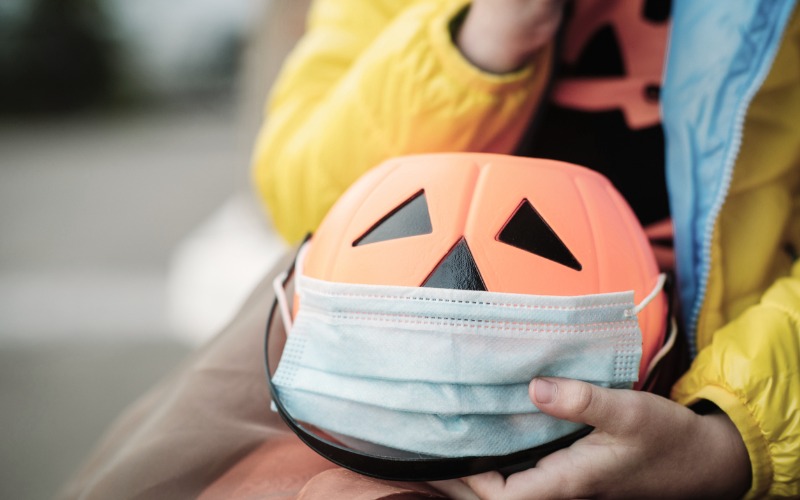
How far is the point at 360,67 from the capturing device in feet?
3.87

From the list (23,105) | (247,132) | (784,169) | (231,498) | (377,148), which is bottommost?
(23,105)

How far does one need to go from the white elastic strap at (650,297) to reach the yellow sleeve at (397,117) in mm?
367

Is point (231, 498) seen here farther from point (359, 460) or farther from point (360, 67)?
point (360, 67)

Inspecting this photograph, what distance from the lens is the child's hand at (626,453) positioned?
2.54ft

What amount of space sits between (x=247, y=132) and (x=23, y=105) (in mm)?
6452

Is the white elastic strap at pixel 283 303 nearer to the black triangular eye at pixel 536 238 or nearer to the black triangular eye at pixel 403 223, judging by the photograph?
the black triangular eye at pixel 403 223

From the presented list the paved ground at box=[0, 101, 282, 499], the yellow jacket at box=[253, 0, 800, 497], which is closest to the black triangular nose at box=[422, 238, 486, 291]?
the yellow jacket at box=[253, 0, 800, 497]

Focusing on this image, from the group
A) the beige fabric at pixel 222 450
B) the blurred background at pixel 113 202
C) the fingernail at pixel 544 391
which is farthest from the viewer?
the blurred background at pixel 113 202

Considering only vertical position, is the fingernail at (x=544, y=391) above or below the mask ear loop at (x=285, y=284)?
below

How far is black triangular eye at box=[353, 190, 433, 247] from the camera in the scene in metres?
0.84

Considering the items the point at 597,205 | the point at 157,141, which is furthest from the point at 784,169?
the point at 157,141

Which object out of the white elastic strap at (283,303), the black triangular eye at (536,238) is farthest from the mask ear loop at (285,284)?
the black triangular eye at (536,238)

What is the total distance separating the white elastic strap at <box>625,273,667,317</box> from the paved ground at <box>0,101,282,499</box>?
80.1 inches

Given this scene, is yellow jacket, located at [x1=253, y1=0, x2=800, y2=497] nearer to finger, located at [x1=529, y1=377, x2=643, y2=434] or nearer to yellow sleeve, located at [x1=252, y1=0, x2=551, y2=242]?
yellow sleeve, located at [x1=252, y1=0, x2=551, y2=242]
